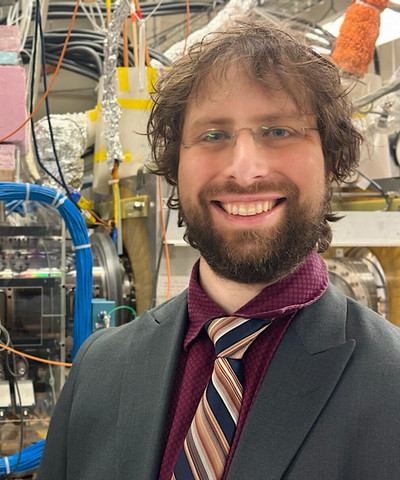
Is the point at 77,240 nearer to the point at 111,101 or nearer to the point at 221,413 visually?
the point at 111,101

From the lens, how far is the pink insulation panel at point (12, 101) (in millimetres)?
1781

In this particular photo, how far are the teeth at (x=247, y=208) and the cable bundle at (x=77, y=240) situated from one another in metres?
1.22

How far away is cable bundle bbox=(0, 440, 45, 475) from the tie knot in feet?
4.39

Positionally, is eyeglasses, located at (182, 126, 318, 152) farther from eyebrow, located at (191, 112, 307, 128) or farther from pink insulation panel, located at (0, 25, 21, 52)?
pink insulation panel, located at (0, 25, 21, 52)

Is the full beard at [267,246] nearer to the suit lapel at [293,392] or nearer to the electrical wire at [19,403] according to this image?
the suit lapel at [293,392]

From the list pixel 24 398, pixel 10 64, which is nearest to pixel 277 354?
pixel 10 64

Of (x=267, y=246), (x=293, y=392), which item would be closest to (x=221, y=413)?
(x=293, y=392)

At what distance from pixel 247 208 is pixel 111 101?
184cm

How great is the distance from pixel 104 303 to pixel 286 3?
6.04 ft

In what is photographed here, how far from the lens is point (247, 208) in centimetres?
96

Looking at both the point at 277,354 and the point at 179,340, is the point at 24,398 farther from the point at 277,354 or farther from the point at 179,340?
the point at 277,354

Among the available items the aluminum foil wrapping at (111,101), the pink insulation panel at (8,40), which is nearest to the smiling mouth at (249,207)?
the pink insulation panel at (8,40)

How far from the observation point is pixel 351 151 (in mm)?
1171

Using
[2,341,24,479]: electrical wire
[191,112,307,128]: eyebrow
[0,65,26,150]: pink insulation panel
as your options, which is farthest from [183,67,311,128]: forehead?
[2,341,24,479]: electrical wire
